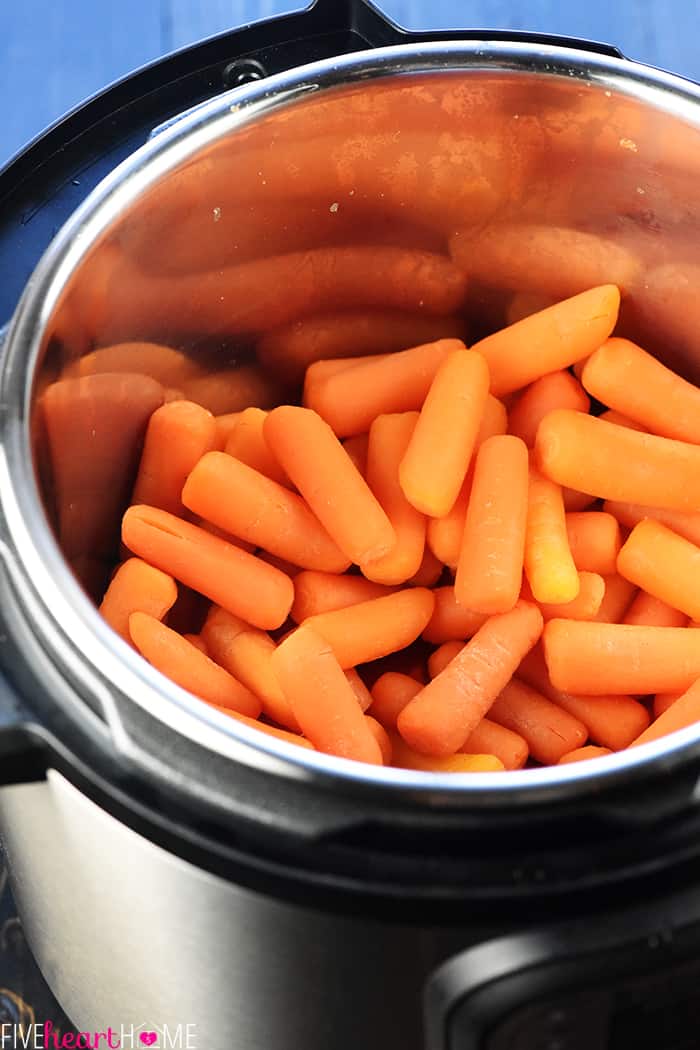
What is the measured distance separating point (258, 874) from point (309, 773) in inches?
2.5

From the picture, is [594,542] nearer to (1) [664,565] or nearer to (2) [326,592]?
(1) [664,565]

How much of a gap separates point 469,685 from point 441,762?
62 millimetres

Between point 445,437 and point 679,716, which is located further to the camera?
point 445,437

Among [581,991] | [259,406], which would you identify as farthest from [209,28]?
[581,991]

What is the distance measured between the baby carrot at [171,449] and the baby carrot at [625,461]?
0.28m

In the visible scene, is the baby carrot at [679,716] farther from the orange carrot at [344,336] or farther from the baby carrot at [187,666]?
the orange carrot at [344,336]

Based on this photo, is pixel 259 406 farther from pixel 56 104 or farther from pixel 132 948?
pixel 56 104

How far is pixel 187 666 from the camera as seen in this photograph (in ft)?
2.95

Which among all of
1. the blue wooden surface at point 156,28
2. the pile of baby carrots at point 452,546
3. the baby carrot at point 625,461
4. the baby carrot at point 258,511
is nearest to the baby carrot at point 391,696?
the pile of baby carrots at point 452,546

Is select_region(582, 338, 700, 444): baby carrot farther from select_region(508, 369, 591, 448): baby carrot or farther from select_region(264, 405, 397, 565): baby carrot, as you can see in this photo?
select_region(264, 405, 397, 565): baby carrot

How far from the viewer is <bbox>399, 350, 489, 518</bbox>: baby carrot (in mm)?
979

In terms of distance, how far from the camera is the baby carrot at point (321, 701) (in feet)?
2.76

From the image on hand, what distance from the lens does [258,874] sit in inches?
25.3

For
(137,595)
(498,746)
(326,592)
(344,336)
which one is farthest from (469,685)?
(344,336)
